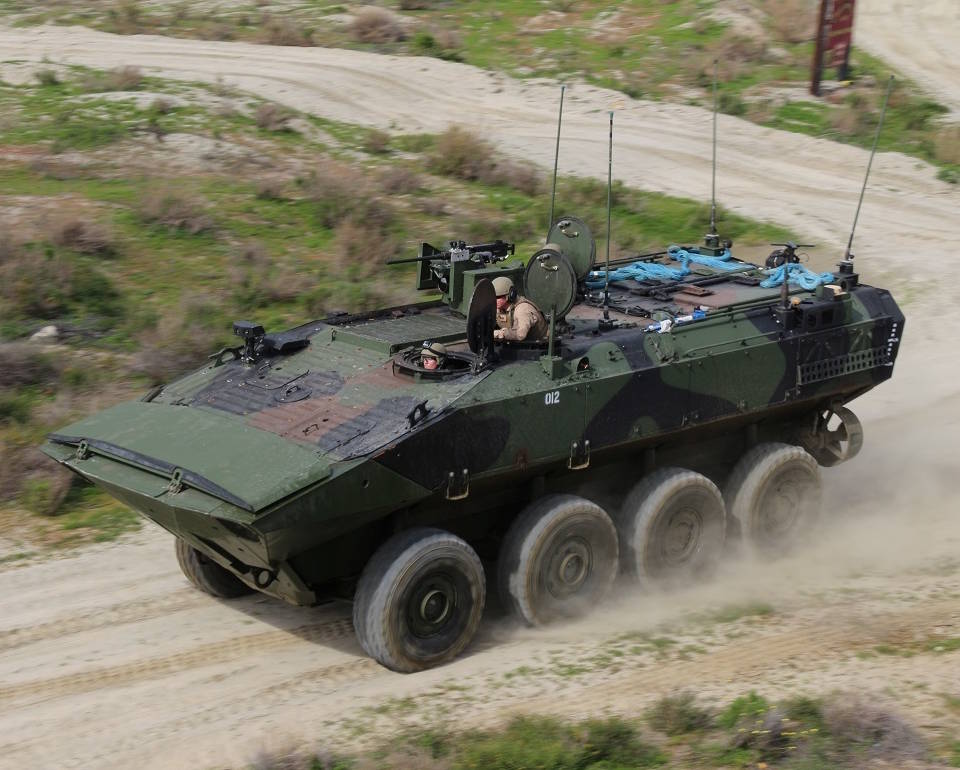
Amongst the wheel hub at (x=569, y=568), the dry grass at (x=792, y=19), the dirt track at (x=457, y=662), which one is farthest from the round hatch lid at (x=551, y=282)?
the dry grass at (x=792, y=19)

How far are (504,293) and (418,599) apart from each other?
8.06 feet

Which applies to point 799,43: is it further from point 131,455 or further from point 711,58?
point 131,455

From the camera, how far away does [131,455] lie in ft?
29.6

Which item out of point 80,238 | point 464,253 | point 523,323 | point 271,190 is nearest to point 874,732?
point 523,323

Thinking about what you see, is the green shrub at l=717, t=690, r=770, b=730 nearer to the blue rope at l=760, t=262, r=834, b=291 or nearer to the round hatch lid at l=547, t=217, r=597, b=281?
the round hatch lid at l=547, t=217, r=597, b=281

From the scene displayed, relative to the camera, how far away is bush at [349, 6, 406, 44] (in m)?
31.9

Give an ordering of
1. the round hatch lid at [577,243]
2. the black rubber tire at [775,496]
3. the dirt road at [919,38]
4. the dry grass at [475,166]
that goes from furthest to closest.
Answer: the dirt road at [919,38]
the dry grass at [475,166]
the round hatch lid at [577,243]
the black rubber tire at [775,496]

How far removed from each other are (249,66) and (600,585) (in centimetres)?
2127

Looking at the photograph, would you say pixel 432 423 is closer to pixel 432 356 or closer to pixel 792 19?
pixel 432 356

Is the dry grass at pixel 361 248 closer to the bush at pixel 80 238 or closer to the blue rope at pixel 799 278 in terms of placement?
the bush at pixel 80 238

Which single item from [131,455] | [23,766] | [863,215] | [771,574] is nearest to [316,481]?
[131,455]

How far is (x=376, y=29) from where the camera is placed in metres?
32.0

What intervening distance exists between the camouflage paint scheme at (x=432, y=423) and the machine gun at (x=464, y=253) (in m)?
0.31

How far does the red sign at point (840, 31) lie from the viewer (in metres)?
28.6
